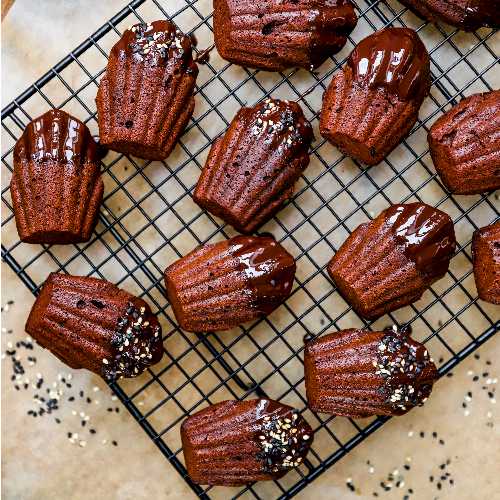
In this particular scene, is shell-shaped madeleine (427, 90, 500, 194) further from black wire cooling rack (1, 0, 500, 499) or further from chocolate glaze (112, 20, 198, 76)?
chocolate glaze (112, 20, 198, 76)

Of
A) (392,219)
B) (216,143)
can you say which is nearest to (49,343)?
(216,143)

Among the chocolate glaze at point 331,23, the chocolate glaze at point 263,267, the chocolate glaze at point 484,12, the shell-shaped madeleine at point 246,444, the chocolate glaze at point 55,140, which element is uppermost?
the chocolate glaze at point 55,140

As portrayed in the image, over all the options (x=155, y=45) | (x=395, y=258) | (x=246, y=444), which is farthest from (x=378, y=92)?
(x=246, y=444)

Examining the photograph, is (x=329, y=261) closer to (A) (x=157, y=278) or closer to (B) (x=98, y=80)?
(A) (x=157, y=278)

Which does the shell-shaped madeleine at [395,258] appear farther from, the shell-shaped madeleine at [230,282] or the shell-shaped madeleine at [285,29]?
the shell-shaped madeleine at [285,29]

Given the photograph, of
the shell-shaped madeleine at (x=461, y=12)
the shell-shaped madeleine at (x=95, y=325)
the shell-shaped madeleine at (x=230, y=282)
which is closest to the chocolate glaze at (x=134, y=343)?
the shell-shaped madeleine at (x=95, y=325)

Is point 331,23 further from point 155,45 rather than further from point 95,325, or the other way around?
point 95,325
